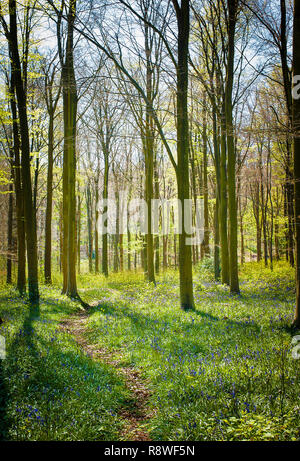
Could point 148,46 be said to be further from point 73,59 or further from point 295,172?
point 295,172

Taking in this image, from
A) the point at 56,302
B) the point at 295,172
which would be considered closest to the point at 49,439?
the point at 295,172

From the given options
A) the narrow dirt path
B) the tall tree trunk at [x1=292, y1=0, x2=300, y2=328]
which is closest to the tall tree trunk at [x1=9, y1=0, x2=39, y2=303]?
the narrow dirt path

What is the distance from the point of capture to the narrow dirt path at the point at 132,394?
378 cm

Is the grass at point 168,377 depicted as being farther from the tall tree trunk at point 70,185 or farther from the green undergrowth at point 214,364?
the tall tree trunk at point 70,185

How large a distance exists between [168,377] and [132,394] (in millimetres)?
641

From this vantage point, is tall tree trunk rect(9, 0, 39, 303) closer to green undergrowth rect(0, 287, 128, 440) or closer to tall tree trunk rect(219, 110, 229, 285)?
green undergrowth rect(0, 287, 128, 440)

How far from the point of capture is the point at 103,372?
5254 millimetres

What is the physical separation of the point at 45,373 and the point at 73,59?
12.5 m

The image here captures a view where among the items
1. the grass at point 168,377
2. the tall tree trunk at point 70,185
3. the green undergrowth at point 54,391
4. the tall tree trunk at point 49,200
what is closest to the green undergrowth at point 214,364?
the grass at point 168,377

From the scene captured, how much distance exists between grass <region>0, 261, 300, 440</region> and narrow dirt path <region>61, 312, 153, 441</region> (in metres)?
0.12

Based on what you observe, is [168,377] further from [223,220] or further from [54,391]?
[223,220]

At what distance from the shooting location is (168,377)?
15.8 feet

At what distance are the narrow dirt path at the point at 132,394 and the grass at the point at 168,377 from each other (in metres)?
0.12

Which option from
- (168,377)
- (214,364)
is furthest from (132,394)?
(214,364)
